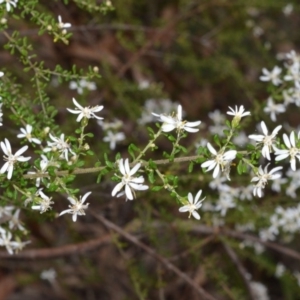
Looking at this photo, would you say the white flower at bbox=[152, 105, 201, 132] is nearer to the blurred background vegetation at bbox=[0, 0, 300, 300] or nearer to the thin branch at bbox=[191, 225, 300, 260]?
the blurred background vegetation at bbox=[0, 0, 300, 300]

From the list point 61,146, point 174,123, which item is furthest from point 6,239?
point 174,123

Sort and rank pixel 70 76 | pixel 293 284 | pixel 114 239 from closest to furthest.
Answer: pixel 70 76, pixel 114 239, pixel 293 284

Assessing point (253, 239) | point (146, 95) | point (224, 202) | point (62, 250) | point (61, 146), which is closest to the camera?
point (61, 146)

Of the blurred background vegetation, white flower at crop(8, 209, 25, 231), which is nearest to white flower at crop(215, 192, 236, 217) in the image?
the blurred background vegetation

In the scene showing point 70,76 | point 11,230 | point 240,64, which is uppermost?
point 240,64

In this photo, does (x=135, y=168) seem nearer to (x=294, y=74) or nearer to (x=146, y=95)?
(x=294, y=74)

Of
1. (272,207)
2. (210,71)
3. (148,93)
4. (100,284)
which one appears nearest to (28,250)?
(100,284)

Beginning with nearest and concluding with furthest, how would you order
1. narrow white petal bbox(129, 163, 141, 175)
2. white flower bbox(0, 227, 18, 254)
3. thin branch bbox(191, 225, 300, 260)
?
narrow white petal bbox(129, 163, 141, 175) → white flower bbox(0, 227, 18, 254) → thin branch bbox(191, 225, 300, 260)

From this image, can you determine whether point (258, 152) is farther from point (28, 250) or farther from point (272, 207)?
point (28, 250)
